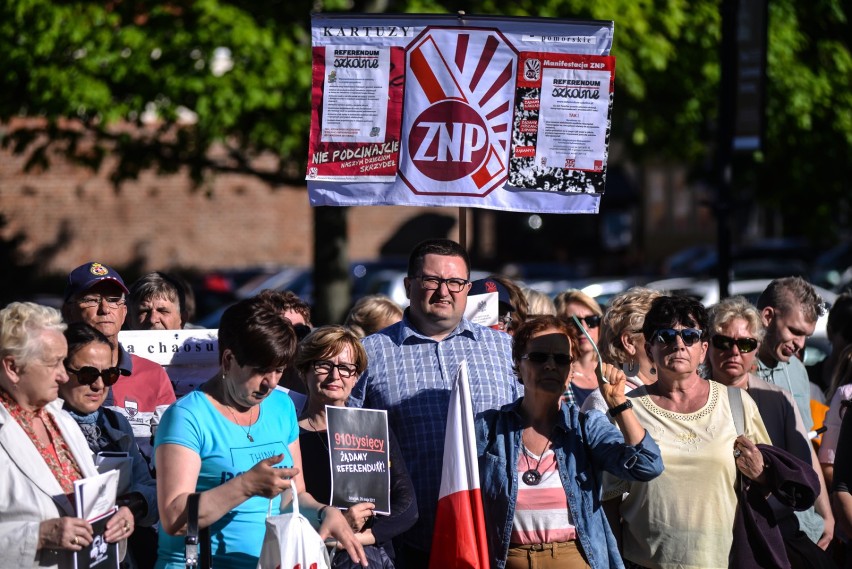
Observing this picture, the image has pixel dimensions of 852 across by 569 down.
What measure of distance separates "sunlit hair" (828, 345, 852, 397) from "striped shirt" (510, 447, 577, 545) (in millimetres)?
2247

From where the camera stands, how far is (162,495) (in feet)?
13.3

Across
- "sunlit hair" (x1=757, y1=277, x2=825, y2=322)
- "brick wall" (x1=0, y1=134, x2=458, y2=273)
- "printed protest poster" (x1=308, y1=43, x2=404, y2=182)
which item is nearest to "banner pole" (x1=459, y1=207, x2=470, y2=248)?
"printed protest poster" (x1=308, y1=43, x2=404, y2=182)

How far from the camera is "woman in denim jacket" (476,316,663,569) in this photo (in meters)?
4.55

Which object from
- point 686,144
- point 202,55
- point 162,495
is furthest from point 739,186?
point 162,495

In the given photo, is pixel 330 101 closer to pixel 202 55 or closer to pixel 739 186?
pixel 202 55

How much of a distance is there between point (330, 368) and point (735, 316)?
1965 millimetres

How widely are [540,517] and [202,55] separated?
9.14 metres

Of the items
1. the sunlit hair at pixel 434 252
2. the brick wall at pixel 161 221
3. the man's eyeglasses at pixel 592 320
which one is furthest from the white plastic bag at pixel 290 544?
the brick wall at pixel 161 221

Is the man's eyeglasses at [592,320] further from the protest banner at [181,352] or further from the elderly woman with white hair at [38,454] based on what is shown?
the elderly woman with white hair at [38,454]

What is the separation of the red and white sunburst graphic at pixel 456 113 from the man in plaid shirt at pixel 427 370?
753 mm

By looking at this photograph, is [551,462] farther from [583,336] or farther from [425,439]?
[583,336]

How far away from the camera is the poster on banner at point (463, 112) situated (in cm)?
588

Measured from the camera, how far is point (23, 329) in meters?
4.04

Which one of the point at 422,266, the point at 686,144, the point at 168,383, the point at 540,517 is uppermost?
the point at 686,144
